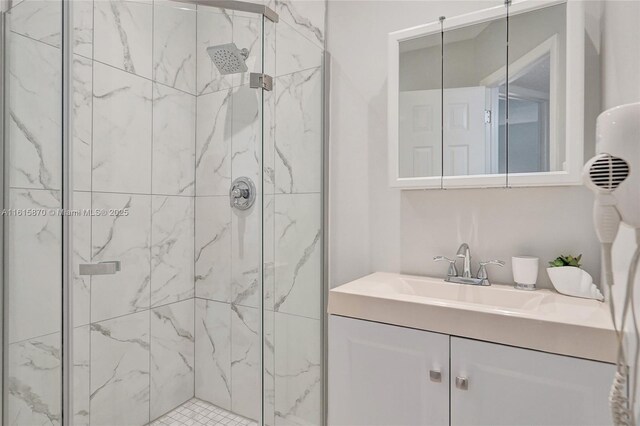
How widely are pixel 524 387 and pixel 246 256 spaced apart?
2.83ft

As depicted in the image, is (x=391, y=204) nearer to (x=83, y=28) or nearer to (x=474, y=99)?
(x=474, y=99)

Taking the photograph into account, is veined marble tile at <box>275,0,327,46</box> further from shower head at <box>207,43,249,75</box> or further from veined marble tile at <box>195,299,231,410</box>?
→ veined marble tile at <box>195,299,231,410</box>

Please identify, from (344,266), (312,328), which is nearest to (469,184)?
(344,266)

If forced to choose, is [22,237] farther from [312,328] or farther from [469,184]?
[469,184]

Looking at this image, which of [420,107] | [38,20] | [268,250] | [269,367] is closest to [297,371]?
[269,367]

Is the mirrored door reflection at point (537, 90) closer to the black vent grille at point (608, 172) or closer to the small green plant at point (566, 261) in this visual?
the small green plant at point (566, 261)

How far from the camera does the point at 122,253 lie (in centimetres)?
107

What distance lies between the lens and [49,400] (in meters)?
1.10

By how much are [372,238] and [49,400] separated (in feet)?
4.10

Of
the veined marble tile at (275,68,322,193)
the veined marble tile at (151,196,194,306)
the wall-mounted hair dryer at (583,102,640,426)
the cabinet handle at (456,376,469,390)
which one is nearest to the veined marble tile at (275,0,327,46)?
the veined marble tile at (275,68,322,193)

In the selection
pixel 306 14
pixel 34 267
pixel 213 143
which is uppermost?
pixel 306 14

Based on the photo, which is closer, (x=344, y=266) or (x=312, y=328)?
(x=312, y=328)

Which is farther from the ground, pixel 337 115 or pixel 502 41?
pixel 502 41

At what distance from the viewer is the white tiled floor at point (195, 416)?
1.11 metres
